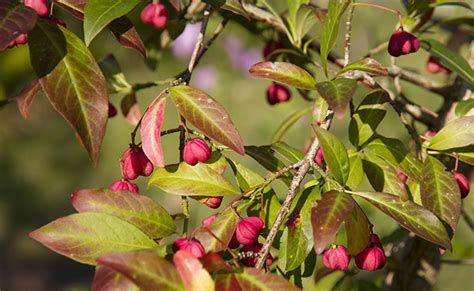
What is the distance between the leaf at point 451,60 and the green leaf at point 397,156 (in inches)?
9.6

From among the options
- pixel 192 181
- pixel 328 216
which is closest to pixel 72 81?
pixel 192 181

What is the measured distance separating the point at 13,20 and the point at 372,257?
467 millimetres

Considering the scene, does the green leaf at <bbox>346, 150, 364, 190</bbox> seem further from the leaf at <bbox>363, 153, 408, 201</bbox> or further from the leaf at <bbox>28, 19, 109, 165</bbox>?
the leaf at <bbox>28, 19, 109, 165</bbox>

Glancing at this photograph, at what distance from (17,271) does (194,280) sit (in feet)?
10.00

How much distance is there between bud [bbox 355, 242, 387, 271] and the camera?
0.87 m

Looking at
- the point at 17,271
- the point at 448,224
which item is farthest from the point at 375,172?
the point at 17,271

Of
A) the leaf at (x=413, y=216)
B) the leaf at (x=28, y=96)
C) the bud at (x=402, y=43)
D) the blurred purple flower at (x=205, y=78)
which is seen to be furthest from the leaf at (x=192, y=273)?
the blurred purple flower at (x=205, y=78)

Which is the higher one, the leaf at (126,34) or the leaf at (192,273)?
A: the leaf at (126,34)

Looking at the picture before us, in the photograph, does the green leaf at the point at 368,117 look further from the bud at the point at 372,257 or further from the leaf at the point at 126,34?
the leaf at the point at 126,34

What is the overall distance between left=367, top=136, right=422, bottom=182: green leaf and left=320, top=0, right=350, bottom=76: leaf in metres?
0.14

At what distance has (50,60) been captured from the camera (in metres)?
0.79

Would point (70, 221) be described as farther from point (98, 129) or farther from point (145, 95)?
point (145, 95)

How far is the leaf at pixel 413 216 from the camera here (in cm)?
79

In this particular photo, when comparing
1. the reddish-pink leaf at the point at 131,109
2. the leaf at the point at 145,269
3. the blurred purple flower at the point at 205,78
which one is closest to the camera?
the leaf at the point at 145,269
